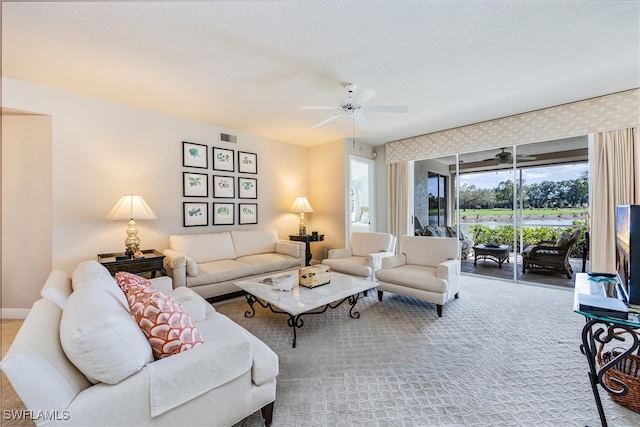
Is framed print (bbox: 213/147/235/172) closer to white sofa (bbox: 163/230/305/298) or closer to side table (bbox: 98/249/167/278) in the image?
white sofa (bbox: 163/230/305/298)

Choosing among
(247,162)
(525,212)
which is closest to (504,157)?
(525,212)

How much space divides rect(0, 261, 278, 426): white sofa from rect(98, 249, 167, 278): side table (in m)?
1.58

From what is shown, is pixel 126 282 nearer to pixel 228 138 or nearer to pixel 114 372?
pixel 114 372

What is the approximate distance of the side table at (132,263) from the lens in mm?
2832

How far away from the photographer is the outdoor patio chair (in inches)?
152

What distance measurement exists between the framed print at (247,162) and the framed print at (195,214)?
3.04ft

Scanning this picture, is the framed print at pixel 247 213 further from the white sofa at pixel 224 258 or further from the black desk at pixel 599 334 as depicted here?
the black desk at pixel 599 334

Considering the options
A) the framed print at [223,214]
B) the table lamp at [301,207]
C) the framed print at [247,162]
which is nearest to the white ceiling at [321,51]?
the framed print at [247,162]

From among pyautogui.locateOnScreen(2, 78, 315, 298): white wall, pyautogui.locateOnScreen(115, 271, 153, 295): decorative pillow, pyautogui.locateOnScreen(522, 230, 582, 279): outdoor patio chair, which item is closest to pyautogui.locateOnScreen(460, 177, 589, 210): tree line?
pyautogui.locateOnScreen(522, 230, 582, 279): outdoor patio chair

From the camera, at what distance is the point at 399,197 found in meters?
5.46

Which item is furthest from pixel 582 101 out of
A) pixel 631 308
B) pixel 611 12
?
pixel 631 308

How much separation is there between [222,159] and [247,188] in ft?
2.18

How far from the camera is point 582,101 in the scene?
3.52 m

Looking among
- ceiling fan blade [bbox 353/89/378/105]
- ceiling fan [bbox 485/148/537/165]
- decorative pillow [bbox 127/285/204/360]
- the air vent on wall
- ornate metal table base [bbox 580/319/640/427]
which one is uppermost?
the air vent on wall
